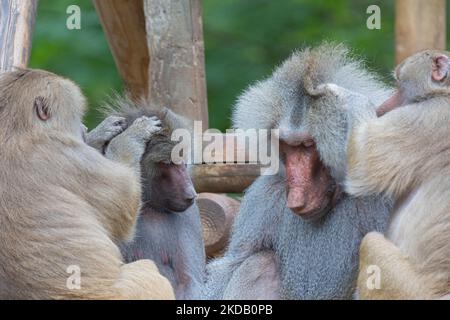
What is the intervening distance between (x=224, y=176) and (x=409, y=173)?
1.93 m

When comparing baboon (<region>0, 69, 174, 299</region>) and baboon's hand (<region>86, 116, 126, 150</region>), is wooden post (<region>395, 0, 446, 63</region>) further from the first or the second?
baboon (<region>0, 69, 174, 299</region>)

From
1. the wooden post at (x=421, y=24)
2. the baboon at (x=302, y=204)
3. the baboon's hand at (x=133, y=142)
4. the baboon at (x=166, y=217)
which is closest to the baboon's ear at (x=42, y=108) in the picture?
the baboon's hand at (x=133, y=142)

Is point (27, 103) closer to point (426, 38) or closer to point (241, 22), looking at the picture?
point (426, 38)

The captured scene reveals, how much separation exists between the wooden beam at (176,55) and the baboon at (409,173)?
169 centimetres

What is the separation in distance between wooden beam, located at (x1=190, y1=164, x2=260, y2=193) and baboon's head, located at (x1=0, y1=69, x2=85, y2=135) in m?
1.57

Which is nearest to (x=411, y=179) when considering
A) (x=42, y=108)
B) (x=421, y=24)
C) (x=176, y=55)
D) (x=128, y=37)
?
(x=42, y=108)

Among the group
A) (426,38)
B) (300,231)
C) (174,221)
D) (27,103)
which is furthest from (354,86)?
(426,38)

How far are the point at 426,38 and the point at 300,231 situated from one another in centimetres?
243

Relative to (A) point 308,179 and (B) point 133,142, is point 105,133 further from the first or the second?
(A) point 308,179

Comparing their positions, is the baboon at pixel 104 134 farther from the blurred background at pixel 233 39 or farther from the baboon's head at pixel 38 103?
the blurred background at pixel 233 39

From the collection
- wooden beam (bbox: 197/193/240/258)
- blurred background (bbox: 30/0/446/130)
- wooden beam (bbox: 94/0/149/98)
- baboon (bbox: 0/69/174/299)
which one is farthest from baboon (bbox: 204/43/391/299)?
blurred background (bbox: 30/0/446/130)

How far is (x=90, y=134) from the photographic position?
548cm

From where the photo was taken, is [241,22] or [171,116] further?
[241,22]

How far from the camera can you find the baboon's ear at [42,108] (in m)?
4.80
